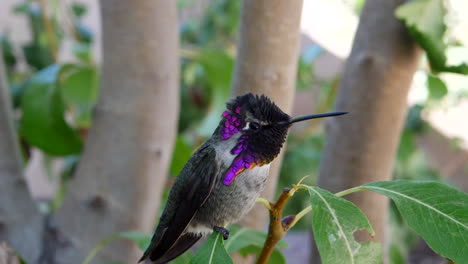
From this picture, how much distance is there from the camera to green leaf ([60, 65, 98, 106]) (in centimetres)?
117

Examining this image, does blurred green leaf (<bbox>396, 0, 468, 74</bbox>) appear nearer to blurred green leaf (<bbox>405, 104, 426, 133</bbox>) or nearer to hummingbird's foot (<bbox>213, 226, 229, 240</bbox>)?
hummingbird's foot (<bbox>213, 226, 229, 240</bbox>)

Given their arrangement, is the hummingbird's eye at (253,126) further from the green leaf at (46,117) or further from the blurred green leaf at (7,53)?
the blurred green leaf at (7,53)

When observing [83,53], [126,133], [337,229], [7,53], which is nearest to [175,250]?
[337,229]

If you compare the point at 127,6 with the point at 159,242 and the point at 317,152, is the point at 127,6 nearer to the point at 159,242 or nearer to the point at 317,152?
the point at 159,242

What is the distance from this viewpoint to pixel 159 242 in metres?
0.47

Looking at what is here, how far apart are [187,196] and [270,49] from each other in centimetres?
21

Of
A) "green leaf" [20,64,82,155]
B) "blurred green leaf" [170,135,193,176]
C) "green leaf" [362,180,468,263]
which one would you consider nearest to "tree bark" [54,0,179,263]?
"blurred green leaf" [170,135,193,176]

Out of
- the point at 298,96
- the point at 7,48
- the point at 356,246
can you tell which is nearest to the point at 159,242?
the point at 356,246

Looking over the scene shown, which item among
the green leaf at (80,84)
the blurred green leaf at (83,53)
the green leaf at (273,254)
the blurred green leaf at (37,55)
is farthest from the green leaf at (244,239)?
the blurred green leaf at (37,55)

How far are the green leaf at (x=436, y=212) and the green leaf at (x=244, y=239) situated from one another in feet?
0.54

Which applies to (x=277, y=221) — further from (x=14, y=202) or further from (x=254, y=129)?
(x=14, y=202)

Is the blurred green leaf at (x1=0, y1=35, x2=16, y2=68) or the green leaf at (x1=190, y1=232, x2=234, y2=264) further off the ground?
the green leaf at (x1=190, y1=232, x2=234, y2=264)

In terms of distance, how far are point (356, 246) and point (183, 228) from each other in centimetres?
16

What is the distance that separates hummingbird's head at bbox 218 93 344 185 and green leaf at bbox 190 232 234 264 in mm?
56
